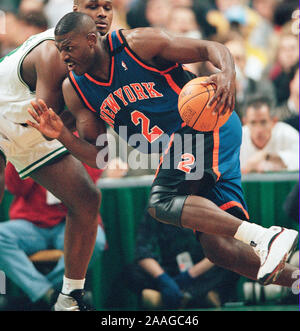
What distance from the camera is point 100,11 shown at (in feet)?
14.5

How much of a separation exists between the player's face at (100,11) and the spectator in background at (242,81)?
3192 mm

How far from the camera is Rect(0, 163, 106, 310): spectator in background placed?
549 cm

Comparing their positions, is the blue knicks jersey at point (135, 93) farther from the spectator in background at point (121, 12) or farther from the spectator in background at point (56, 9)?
the spectator in background at point (121, 12)

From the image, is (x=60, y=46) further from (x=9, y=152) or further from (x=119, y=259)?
(x=119, y=259)

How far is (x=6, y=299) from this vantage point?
5.90m

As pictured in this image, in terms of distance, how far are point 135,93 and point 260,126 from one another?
2448 mm

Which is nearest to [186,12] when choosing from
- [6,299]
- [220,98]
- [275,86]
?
[275,86]

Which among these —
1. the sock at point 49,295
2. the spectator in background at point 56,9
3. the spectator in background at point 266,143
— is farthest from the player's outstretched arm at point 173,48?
the spectator in background at point 56,9

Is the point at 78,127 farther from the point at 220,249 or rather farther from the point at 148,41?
the point at 220,249

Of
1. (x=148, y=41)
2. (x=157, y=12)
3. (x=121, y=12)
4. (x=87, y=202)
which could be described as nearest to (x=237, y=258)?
(x=87, y=202)

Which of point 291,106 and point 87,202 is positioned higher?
point 291,106

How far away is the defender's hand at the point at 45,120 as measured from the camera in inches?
163

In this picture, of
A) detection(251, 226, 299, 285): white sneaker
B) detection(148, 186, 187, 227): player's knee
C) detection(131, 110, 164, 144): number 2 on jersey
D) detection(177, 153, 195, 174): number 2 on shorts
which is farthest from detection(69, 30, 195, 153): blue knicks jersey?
detection(251, 226, 299, 285): white sneaker
